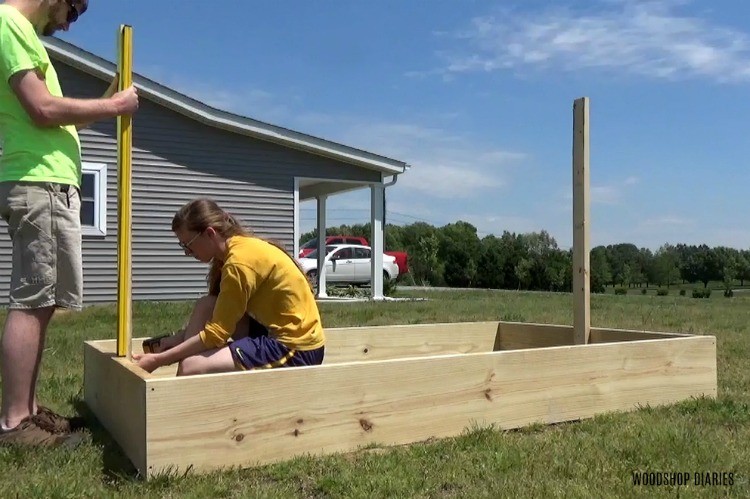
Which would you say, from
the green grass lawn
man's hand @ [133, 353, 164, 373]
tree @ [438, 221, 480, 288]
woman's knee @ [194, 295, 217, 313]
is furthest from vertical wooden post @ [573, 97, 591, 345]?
tree @ [438, 221, 480, 288]

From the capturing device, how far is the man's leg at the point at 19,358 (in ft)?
9.69

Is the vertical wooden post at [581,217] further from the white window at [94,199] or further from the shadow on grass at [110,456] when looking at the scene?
the white window at [94,199]

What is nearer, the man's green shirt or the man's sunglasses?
the man's green shirt

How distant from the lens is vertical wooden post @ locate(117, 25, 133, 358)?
328cm

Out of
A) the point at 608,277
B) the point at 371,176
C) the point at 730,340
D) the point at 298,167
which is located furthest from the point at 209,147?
the point at 608,277

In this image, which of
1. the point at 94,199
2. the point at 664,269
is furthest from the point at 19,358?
the point at 664,269

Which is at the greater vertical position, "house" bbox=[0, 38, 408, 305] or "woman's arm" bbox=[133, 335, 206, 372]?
"house" bbox=[0, 38, 408, 305]

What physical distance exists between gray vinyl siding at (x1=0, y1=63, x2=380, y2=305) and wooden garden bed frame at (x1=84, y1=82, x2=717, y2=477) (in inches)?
325

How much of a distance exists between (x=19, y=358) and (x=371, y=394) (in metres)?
1.44

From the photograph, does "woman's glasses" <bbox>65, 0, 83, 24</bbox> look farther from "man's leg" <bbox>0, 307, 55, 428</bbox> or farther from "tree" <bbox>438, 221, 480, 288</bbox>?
"tree" <bbox>438, 221, 480, 288</bbox>

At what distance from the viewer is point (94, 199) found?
11.5 meters

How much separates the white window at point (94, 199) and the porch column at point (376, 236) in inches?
197

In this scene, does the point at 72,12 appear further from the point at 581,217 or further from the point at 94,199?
the point at 94,199

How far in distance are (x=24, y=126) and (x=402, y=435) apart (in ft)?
6.72
